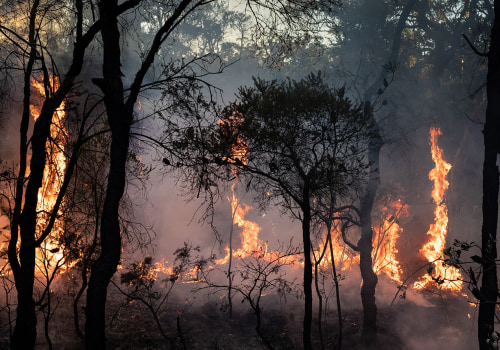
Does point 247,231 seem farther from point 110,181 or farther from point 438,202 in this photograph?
point 110,181

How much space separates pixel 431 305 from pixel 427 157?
1452 cm

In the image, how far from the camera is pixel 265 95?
10617 mm

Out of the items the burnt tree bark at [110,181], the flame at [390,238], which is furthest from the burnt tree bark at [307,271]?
the flame at [390,238]

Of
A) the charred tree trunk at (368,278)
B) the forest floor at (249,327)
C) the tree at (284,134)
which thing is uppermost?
the tree at (284,134)

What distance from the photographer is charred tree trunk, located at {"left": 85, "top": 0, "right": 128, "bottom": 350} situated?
18.1 feet

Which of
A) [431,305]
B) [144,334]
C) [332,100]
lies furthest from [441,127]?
[144,334]

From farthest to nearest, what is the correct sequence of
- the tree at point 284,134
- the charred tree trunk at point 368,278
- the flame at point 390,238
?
the flame at point 390,238
the charred tree trunk at point 368,278
the tree at point 284,134

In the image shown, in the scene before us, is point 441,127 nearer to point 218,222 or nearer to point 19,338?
point 218,222

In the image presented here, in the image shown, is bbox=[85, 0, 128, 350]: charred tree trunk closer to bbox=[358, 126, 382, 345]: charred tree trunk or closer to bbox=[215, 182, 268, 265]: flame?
bbox=[358, 126, 382, 345]: charred tree trunk

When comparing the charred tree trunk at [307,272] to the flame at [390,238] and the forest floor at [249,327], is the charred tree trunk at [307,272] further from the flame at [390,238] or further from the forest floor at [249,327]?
the flame at [390,238]

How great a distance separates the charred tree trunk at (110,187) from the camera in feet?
18.1

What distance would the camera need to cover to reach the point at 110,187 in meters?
5.81

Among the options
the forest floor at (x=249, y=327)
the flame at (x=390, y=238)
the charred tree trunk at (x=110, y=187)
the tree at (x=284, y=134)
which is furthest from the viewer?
the flame at (x=390, y=238)

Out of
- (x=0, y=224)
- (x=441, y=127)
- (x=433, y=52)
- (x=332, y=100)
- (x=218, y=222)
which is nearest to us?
(x=332, y=100)
